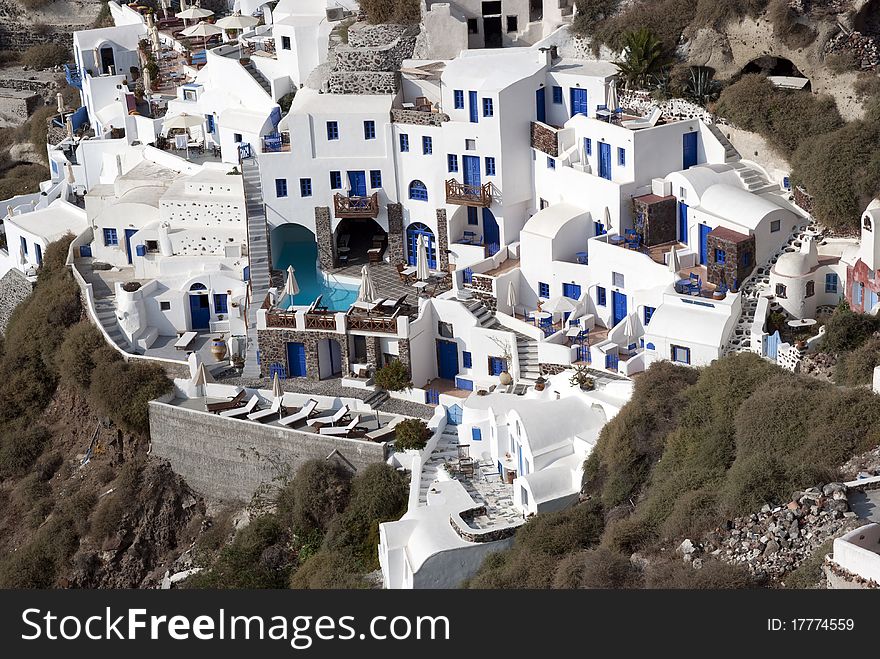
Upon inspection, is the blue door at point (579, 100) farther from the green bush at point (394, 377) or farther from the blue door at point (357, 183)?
the green bush at point (394, 377)

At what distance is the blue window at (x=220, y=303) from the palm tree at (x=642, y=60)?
14.4 m

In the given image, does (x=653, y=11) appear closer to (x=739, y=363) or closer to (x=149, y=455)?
(x=739, y=363)

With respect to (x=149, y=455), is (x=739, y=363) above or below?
above

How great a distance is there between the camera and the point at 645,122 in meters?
48.0

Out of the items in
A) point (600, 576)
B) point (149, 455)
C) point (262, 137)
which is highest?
point (262, 137)

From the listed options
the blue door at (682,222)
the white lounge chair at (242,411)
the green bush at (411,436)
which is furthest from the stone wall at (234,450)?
the blue door at (682,222)

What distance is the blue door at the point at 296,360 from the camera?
4766 cm

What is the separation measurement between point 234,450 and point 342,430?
3.60 meters

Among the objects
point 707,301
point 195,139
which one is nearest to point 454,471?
point 707,301

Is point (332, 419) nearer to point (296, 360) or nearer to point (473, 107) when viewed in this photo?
point (296, 360)

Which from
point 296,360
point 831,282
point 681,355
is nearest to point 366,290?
point 296,360

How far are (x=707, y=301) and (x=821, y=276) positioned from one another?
3.08 m

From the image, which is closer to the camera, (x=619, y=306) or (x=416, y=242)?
(x=619, y=306)

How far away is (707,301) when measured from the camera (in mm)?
42562
